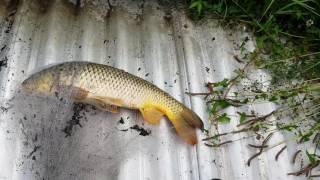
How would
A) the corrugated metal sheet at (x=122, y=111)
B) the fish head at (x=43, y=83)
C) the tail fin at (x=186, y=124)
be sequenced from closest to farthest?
Result: the corrugated metal sheet at (x=122, y=111) → the fish head at (x=43, y=83) → the tail fin at (x=186, y=124)

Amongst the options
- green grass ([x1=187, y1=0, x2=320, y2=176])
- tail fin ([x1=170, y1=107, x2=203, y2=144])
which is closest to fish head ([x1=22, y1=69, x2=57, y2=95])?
tail fin ([x1=170, y1=107, x2=203, y2=144])

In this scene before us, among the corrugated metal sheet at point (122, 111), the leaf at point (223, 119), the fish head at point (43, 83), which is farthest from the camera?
the leaf at point (223, 119)

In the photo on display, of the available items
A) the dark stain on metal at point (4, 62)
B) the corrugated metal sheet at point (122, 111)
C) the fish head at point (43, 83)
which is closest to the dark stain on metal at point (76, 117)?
the corrugated metal sheet at point (122, 111)

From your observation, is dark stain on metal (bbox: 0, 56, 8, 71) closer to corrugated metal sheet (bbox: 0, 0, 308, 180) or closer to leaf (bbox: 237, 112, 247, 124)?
corrugated metal sheet (bbox: 0, 0, 308, 180)

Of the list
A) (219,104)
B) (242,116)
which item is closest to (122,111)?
(219,104)

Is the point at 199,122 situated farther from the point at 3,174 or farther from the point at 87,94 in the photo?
the point at 3,174

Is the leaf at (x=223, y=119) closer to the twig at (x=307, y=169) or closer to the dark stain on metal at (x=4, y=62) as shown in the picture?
the twig at (x=307, y=169)
